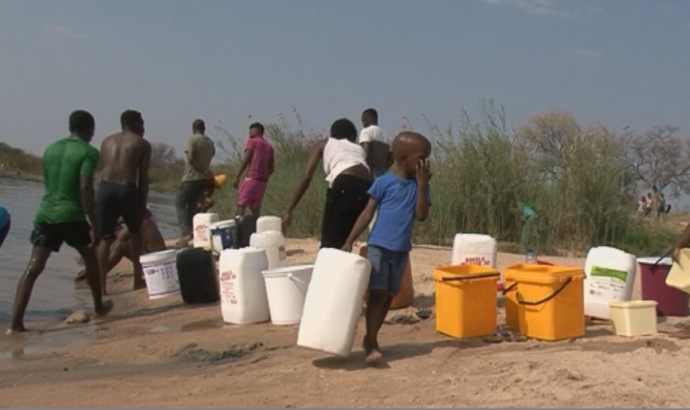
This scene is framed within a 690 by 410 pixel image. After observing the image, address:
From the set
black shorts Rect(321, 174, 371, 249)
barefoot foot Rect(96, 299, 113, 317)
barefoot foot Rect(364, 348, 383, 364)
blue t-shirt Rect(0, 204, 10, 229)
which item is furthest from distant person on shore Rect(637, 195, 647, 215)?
blue t-shirt Rect(0, 204, 10, 229)

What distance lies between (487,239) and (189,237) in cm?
618

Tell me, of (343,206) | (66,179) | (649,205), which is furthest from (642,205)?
(66,179)

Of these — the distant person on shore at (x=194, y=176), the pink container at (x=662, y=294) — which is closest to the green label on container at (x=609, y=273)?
the pink container at (x=662, y=294)

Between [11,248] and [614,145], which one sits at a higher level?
[614,145]

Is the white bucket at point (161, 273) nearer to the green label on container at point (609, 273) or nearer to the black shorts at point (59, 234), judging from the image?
the black shorts at point (59, 234)

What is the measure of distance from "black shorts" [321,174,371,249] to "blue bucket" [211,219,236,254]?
3.46m

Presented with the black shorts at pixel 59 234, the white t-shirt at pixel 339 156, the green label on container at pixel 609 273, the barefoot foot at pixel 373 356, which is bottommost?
the barefoot foot at pixel 373 356

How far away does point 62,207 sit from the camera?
694 cm

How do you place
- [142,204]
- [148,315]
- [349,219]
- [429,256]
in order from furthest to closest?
[429,256], [142,204], [148,315], [349,219]

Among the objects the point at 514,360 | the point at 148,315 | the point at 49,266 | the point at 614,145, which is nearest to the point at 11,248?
the point at 49,266

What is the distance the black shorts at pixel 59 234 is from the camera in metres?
6.98

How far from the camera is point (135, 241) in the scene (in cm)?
836

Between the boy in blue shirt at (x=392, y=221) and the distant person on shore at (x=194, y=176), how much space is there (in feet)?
22.1

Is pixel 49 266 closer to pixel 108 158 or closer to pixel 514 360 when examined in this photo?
pixel 108 158
